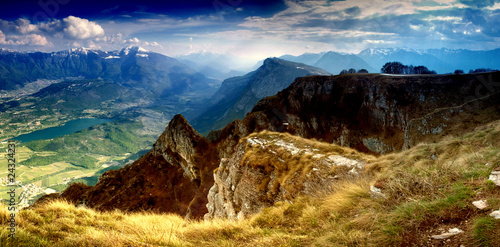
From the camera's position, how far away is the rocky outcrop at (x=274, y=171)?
11.7m

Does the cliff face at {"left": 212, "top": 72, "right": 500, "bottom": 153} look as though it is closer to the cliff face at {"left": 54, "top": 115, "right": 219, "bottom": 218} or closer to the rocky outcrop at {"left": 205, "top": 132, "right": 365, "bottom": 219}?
the cliff face at {"left": 54, "top": 115, "right": 219, "bottom": 218}

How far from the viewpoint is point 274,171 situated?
1490 centimetres

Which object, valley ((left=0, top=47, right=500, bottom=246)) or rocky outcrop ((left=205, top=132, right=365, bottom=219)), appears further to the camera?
rocky outcrop ((left=205, top=132, right=365, bottom=219))

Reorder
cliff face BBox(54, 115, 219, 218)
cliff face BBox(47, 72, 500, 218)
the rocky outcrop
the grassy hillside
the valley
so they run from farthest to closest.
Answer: cliff face BBox(54, 115, 219, 218)
cliff face BBox(47, 72, 500, 218)
the rocky outcrop
the valley
the grassy hillside

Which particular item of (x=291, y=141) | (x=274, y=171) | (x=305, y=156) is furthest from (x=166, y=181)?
(x=305, y=156)

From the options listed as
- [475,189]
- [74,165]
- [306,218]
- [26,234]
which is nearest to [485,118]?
[475,189]

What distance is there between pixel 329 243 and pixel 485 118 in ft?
126

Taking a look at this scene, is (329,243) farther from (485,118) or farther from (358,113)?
(358,113)

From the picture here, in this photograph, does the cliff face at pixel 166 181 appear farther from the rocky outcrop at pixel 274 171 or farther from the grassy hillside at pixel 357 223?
the grassy hillside at pixel 357 223

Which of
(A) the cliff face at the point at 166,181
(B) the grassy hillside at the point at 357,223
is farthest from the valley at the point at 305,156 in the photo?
(A) the cliff face at the point at 166,181

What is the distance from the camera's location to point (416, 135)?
32.7 m

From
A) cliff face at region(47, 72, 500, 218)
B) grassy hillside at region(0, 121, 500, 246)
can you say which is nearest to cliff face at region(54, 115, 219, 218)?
cliff face at region(47, 72, 500, 218)

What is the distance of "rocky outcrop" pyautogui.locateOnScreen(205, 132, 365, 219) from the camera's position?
11.7m

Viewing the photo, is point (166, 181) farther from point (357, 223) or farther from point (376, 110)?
point (376, 110)
